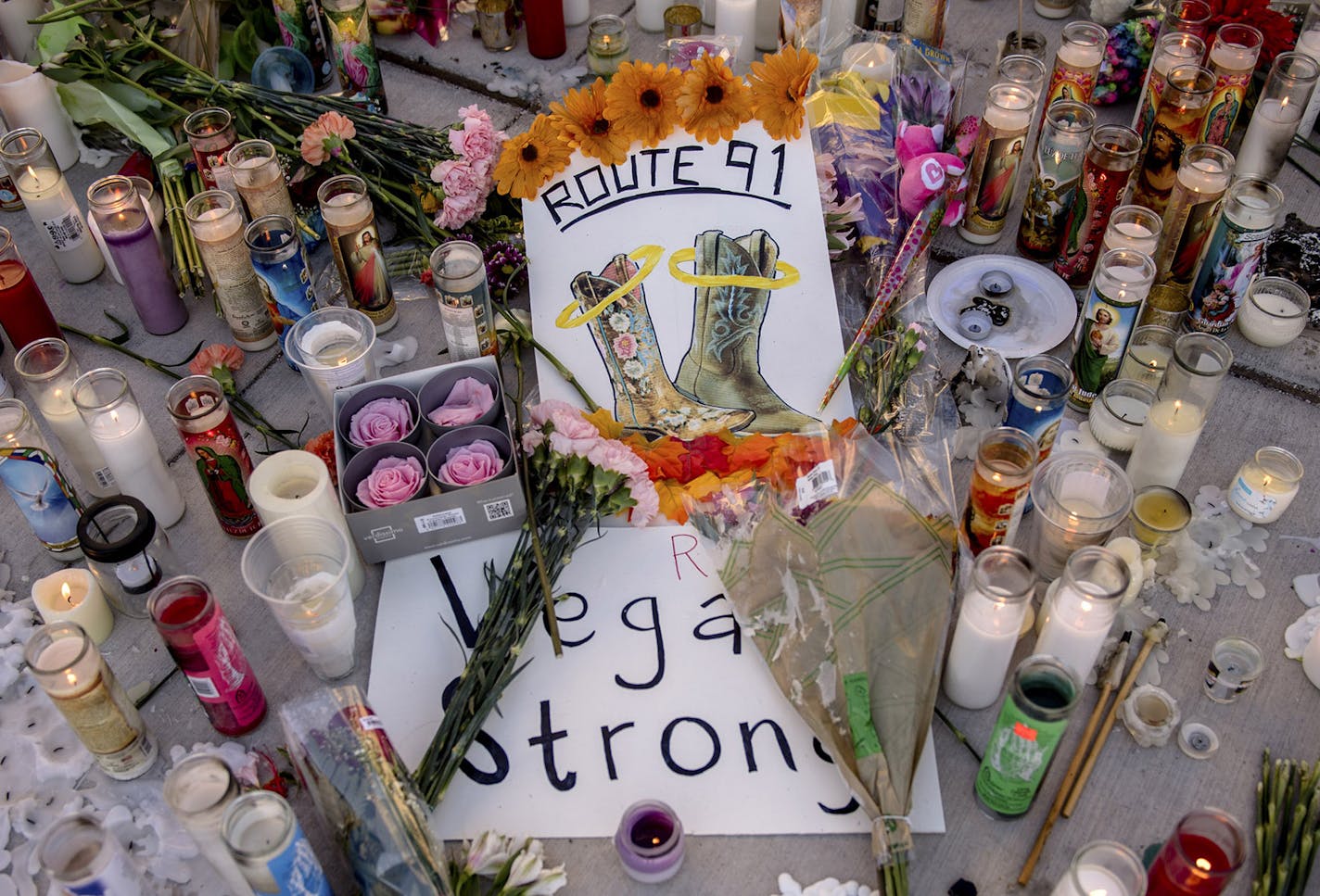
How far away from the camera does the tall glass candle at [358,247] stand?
154 centimetres

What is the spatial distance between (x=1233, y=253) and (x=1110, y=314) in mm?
240

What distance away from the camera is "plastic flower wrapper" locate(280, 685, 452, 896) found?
101 cm

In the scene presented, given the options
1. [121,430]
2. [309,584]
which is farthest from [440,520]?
[121,430]

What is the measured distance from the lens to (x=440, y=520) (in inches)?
52.2

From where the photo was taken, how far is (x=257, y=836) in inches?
37.7

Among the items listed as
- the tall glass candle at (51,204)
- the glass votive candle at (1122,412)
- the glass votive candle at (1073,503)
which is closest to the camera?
the glass votive candle at (1073,503)

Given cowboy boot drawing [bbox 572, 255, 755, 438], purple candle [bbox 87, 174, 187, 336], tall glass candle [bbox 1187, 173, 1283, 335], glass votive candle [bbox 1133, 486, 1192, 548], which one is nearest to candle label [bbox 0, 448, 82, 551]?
purple candle [bbox 87, 174, 187, 336]

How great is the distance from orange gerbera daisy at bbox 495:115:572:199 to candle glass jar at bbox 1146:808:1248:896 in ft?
3.98

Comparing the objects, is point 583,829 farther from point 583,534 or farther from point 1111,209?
point 1111,209

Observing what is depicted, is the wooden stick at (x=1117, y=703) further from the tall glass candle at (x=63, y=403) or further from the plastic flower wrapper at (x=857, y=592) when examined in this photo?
the tall glass candle at (x=63, y=403)

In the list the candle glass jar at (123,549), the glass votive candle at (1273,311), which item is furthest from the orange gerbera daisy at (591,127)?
the glass votive candle at (1273,311)

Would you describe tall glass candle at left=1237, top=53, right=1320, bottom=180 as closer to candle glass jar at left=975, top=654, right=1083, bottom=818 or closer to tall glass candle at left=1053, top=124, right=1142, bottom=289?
tall glass candle at left=1053, top=124, right=1142, bottom=289

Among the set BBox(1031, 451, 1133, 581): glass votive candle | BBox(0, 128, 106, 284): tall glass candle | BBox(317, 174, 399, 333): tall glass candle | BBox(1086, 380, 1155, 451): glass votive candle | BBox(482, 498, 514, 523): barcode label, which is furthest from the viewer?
BBox(0, 128, 106, 284): tall glass candle

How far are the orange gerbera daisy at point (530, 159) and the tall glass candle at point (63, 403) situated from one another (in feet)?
2.14
